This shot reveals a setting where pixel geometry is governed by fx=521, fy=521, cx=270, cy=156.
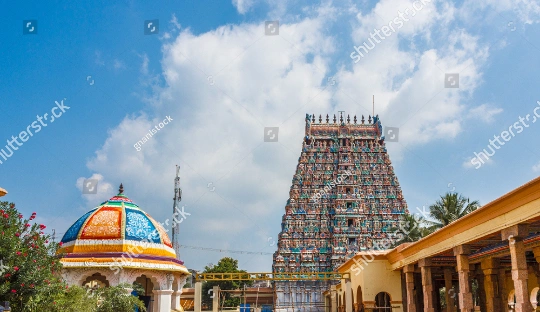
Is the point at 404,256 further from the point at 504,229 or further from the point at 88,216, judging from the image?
the point at 88,216

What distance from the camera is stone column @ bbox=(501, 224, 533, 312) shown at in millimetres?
11531

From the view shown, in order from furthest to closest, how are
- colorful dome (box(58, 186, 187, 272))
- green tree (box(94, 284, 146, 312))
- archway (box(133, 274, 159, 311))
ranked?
archway (box(133, 274, 159, 311)) < colorful dome (box(58, 186, 187, 272)) < green tree (box(94, 284, 146, 312))

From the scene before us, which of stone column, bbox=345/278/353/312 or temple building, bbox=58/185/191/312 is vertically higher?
temple building, bbox=58/185/191/312

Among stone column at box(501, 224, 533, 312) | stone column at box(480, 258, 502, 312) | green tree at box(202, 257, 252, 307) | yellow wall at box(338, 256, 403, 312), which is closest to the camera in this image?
stone column at box(501, 224, 533, 312)

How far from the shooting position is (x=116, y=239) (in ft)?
69.6

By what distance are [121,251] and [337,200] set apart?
38.5 metres

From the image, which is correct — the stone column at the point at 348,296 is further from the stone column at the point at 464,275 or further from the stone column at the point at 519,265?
the stone column at the point at 519,265

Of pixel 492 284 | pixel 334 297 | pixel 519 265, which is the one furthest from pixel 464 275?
pixel 334 297

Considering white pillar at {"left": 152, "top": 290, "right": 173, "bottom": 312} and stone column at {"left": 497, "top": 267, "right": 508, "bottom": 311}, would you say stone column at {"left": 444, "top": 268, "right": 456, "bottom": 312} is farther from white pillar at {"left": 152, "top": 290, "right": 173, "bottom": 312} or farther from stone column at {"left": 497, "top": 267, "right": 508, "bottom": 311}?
white pillar at {"left": 152, "top": 290, "right": 173, "bottom": 312}

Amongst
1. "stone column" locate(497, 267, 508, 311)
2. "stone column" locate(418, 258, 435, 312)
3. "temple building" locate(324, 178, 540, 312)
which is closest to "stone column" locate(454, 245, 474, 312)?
"temple building" locate(324, 178, 540, 312)

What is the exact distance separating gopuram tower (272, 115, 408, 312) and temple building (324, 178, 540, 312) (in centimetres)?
2604

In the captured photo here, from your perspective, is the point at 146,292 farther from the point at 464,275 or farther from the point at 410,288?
the point at 464,275

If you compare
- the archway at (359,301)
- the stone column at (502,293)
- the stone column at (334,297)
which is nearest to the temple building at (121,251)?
the archway at (359,301)

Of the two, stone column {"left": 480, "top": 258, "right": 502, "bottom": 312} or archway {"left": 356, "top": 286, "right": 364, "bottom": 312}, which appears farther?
archway {"left": 356, "top": 286, "right": 364, "bottom": 312}
